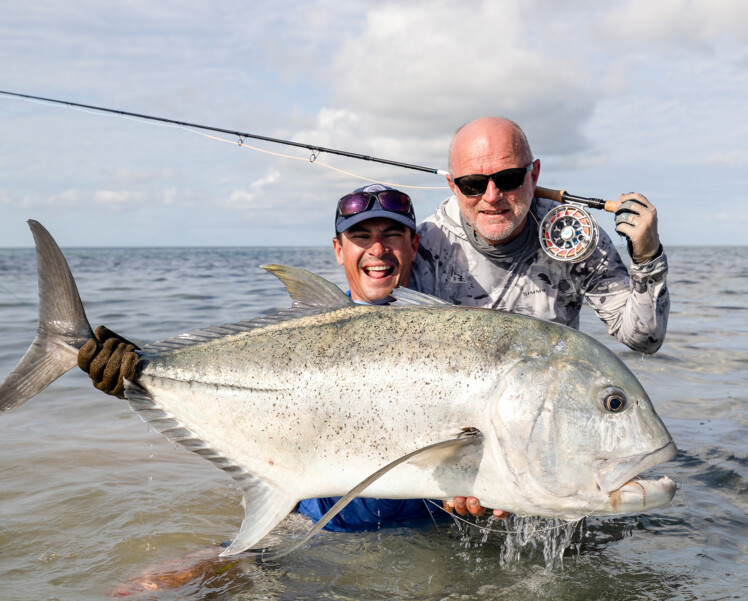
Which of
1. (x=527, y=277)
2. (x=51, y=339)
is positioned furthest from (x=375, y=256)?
(x=51, y=339)

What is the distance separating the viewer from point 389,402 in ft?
7.87

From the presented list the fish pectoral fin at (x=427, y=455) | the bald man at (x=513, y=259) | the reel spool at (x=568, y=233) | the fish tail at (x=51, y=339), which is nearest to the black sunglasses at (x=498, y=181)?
the bald man at (x=513, y=259)

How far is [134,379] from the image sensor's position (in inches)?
108

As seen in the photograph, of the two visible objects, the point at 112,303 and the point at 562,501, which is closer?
the point at 562,501

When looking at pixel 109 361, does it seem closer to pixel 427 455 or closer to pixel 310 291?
pixel 310 291

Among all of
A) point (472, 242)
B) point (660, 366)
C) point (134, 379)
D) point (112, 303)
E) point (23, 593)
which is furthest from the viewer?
point (112, 303)

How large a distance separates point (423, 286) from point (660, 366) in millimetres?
4885

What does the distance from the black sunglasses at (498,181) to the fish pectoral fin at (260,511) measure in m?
2.23

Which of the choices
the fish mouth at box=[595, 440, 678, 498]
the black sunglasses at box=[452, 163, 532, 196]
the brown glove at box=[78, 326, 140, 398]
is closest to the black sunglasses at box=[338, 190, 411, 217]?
the black sunglasses at box=[452, 163, 532, 196]

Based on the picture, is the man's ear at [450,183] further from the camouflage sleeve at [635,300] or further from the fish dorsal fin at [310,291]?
the fish dorsal fin at [310,291]

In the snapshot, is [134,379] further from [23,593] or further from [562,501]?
[562,501]

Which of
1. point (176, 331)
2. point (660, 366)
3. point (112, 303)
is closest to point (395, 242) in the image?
point (660, 366)

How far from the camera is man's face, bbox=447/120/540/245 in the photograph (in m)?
3.94

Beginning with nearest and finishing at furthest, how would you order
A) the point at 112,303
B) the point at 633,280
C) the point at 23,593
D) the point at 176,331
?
the point at 23,593 → the point at 633,280 → the point at 176,331 → the point at 112,303
